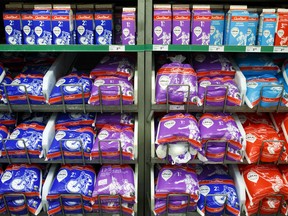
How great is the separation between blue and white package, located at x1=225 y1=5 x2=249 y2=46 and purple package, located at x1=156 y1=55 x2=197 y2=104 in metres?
0.30

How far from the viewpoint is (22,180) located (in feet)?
6.19

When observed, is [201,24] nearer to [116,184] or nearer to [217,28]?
[217,28]

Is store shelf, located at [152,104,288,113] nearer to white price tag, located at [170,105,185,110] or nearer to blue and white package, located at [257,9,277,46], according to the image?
white price tag, located at [170,105,185,110]

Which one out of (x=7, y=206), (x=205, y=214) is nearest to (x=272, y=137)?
(x=205, y=214)

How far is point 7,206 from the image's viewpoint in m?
1.90

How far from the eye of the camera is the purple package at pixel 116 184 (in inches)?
71.3

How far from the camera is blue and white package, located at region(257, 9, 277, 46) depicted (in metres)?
1.71

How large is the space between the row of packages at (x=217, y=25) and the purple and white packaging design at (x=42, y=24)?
2.00 feet

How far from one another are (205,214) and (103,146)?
0.80 m

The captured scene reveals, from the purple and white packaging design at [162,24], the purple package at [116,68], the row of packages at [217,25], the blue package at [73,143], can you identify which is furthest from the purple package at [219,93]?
the blue package at [73,143]

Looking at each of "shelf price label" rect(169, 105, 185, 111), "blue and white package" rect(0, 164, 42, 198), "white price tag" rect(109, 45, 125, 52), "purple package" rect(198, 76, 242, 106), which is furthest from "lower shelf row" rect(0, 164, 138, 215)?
"white price tag" rect(109, 45, 125, 52)

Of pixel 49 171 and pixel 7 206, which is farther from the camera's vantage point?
pixel 49 171

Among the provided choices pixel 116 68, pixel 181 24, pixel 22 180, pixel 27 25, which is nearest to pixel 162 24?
pixel 181 24

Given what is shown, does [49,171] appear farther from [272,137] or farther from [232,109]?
[272,137]
